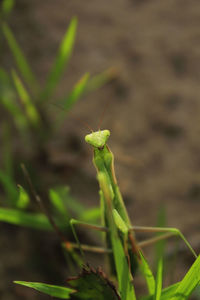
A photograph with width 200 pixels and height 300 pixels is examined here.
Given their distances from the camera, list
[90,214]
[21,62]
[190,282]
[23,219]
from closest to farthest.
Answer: [190,282] < [23,219] < [90,214] < [21,62]

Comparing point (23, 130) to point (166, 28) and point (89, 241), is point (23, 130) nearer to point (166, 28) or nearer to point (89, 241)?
point (89, 241)

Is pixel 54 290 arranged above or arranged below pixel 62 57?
below

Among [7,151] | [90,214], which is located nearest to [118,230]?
[90,214]

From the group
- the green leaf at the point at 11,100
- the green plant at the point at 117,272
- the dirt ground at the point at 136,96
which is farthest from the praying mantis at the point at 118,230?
the green leaf at the point at 11,100

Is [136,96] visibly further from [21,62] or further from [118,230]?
[118,230]

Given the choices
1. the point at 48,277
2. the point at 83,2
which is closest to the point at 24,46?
the point at 83,2

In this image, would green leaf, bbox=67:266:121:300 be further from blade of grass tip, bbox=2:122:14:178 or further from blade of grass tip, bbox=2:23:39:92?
blade of grass tip, bbox=2:23:39:92
